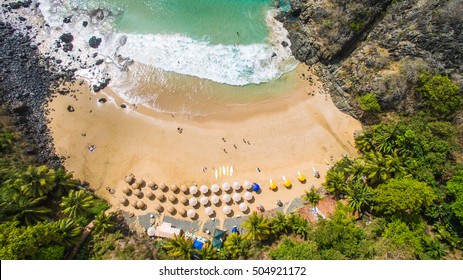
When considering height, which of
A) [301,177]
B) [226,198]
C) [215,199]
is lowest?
[215,199]

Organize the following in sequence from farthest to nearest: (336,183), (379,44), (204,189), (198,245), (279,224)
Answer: (379,44) < (204,189) < (336,183) < (198,245) < (279,224)

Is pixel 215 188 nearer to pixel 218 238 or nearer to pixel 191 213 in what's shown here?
pixel 191 213

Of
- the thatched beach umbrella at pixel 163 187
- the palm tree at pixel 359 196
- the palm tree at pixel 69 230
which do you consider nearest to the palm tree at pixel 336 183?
the palm tree at pixel 359 196

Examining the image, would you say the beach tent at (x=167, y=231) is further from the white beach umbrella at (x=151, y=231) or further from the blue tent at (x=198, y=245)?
the blue tent at (x=198, y=245)

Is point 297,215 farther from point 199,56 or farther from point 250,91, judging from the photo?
point 199,56

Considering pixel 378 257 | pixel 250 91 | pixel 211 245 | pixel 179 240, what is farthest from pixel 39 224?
pixel 378 257

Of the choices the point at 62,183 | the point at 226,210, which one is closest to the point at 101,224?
the point at 62,183

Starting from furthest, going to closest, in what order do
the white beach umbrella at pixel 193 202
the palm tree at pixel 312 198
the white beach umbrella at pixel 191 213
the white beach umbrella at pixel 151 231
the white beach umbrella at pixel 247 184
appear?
the white beach umbrella at pixel 247 184, the white beach umbrella at pixel 193 202, the white beach umbrella at pixel 191 213, the palm tree at pixel 312 198, the white beach umbrella at pixel 151 231
